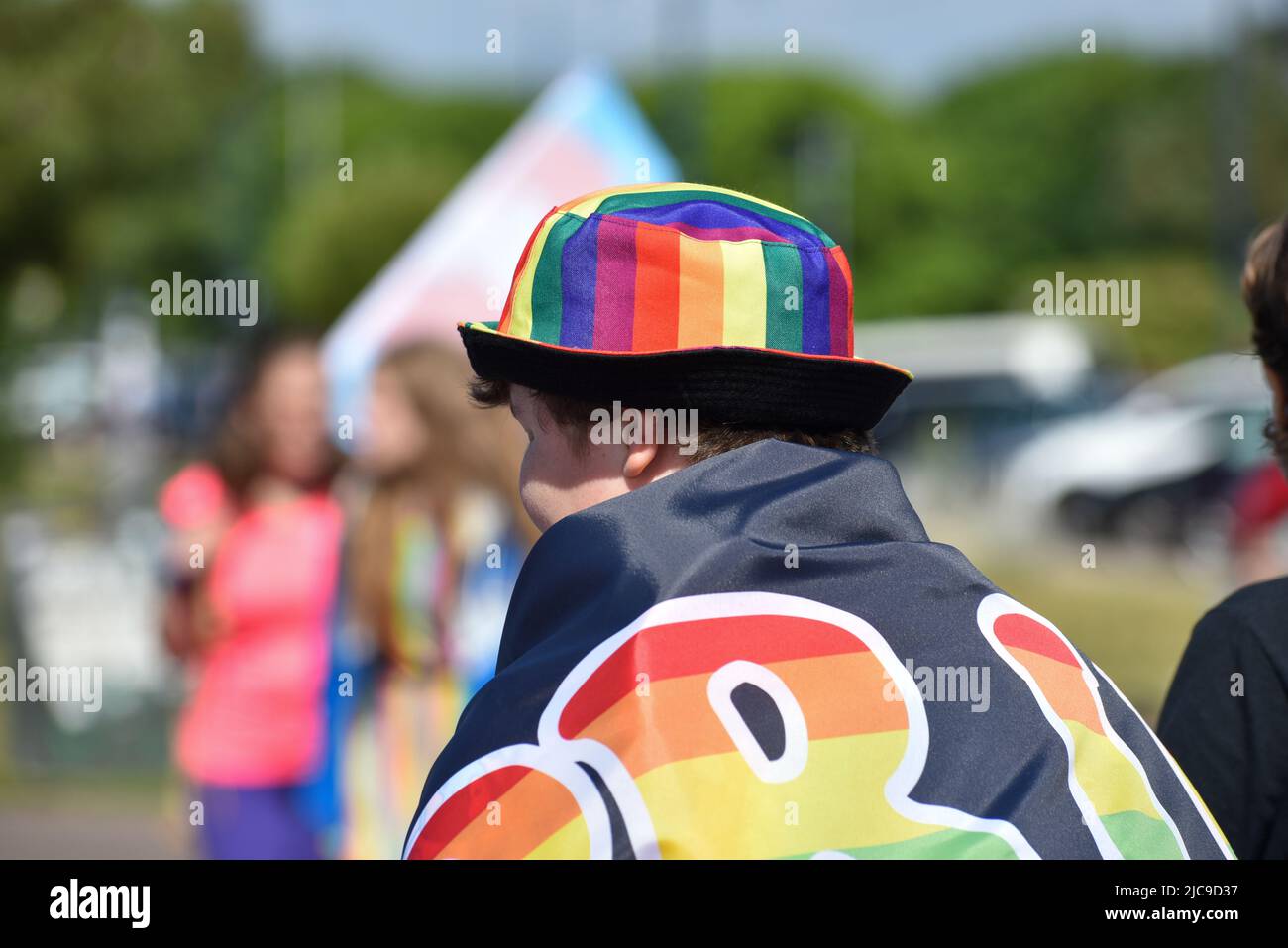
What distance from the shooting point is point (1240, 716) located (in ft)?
6.70

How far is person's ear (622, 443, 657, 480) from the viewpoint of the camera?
1.65 m

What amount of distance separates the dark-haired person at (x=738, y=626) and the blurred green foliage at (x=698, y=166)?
4429 mm

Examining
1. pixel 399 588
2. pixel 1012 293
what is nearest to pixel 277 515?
pixel 399 588

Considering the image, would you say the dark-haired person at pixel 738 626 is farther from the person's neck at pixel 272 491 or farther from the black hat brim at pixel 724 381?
the person's neck at pixel 272 491

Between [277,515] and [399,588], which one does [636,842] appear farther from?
[277,515]

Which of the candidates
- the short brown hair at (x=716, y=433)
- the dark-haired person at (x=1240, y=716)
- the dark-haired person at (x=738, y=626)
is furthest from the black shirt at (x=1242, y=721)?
the short brown hair at (x=716, y=433)

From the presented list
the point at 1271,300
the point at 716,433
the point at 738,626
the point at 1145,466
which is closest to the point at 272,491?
the point at 1271,300

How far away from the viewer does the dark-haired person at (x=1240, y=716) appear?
6.59 ft

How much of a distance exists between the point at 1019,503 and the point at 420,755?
2124 cm

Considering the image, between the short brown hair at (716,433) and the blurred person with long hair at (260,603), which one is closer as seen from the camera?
the short brown hair at (716,433)

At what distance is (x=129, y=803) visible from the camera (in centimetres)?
772

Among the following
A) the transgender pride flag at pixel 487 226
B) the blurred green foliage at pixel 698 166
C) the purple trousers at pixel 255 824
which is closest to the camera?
the purple trousers at pixel 255 824

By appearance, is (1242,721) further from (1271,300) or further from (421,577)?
(421,577)

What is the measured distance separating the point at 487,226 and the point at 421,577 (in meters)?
1.64
